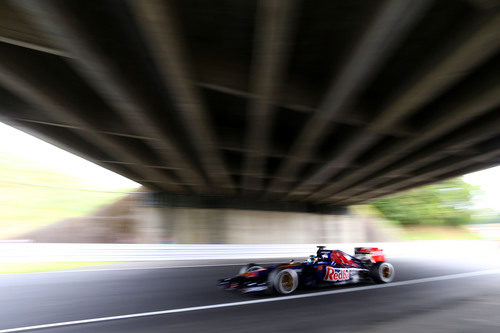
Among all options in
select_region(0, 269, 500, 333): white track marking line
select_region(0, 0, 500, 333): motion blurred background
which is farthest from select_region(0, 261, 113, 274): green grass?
select_region(0, 269, 500, 333): white track marking line

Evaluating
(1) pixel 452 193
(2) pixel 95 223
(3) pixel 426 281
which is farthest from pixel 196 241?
(1) pixel 452 193

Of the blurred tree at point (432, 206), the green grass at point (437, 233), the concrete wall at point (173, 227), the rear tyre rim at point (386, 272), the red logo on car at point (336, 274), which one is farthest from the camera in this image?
the blurred tree at point (432, 206)

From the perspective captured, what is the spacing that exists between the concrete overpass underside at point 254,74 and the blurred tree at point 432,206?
22.4 m

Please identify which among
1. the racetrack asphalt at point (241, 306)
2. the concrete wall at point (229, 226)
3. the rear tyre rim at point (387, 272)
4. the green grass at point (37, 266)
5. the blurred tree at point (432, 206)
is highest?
the blurred tree at point (432, 206)

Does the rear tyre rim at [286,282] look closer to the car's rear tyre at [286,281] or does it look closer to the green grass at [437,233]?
the car's rear tyre at [286,281]

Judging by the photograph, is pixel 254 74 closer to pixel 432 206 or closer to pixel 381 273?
pixel 381 273

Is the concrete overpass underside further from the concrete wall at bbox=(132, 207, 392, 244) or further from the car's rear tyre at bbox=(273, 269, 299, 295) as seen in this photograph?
the concrete wall at bbox=(132, 207, 392, 244)

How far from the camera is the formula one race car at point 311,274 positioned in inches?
218

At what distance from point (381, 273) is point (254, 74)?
6.00 m

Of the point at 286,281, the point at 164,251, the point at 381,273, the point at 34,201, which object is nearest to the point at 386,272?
the point at 381,273

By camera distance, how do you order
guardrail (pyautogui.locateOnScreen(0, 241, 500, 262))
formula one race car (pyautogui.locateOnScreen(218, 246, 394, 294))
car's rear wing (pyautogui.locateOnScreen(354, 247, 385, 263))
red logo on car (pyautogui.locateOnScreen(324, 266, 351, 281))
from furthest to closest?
guardrail (pyautogui.locateOnScreen(0, 241, 500, 262))
car's rear wing (pyautogui.locateOnScreen(354, 247, 385, 263))
red logo on car (pyautogui.locateOnScreen(324, 266, 351, 281))
formula one race car (pyautogui.locateOnScreen(218, 246, 394, 294))

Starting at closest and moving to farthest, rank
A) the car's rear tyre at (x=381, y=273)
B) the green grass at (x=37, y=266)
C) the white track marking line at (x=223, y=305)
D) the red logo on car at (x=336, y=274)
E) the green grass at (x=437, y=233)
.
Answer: the white track marking line at (x=223, y=305) < the red logo on car at (x=336, y=274) < the car's rear tyre at (x=381, y=273) < the green grass at (x=37, y=266) < the green grass at (x=437, y=233)

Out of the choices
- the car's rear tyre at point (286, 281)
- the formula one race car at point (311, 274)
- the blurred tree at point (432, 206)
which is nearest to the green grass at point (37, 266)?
the formula one race car at point (311, 274)

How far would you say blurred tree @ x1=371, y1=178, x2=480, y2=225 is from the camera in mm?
28891
